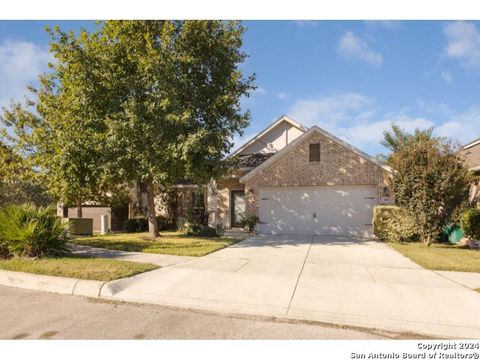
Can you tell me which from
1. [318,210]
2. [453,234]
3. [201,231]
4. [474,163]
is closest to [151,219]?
[201,231]

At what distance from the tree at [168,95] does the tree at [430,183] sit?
21.7 ft

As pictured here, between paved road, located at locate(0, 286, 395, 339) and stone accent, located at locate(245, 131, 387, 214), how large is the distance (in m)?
12.3

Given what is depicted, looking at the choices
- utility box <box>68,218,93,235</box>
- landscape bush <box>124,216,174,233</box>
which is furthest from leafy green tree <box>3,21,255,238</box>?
landscape bush <box>124,216,174,233</box>

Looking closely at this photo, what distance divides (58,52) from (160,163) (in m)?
5.60

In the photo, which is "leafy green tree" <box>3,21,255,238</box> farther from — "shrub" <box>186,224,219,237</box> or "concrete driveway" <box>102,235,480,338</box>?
"concrete driveway" <box>102,235,480,338</box>

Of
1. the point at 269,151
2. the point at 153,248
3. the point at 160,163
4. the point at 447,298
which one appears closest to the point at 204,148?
the point at 160,163

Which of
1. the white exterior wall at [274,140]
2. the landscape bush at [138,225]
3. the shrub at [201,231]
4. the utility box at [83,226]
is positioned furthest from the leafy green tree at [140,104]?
the white exterior wall at [274,140]

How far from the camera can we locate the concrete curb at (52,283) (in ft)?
20.8

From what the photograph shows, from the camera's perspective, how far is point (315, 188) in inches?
664

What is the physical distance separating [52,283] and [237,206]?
1305 centimetres

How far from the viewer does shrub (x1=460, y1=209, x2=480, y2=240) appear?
510 inches

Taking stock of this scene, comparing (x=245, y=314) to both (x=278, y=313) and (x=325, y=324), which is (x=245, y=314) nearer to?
(x=278, y=313)

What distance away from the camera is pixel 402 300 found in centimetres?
576
